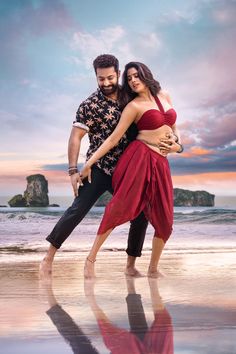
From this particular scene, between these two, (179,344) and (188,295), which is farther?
(188,295)

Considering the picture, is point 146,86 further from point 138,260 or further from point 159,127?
point 138,260

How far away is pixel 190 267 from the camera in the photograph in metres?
4.40

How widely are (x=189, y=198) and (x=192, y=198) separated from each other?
1.10 ft

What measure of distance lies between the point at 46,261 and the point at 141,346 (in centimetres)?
210

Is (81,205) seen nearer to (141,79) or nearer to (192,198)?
(141,79)

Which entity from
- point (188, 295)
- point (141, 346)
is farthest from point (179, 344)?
point (188, 295)

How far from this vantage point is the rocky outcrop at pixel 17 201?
106 ft

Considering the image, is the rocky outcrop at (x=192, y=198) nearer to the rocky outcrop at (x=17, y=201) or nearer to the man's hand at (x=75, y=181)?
the rocky outcrop at (x=17, y=201)

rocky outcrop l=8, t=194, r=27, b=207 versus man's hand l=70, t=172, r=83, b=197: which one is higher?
rocky outcrop l=8, t=194, r=27, b=207

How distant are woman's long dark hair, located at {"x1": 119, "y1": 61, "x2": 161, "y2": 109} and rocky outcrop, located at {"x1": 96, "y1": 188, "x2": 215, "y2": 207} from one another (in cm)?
2407

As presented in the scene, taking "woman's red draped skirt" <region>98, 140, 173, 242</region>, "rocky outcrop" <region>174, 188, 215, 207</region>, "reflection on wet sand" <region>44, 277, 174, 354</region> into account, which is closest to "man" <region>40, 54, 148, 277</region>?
"woman's red draped skirt" <region>98, 140, 173, 242</region>

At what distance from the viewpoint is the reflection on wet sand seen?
1886 mm

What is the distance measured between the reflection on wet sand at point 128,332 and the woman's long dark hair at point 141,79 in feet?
4.73

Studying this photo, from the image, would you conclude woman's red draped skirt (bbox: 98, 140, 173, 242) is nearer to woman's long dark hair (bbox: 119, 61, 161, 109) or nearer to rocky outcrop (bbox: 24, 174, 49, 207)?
woman's long dark hair (bbox: 119, 61, 161, 109)
